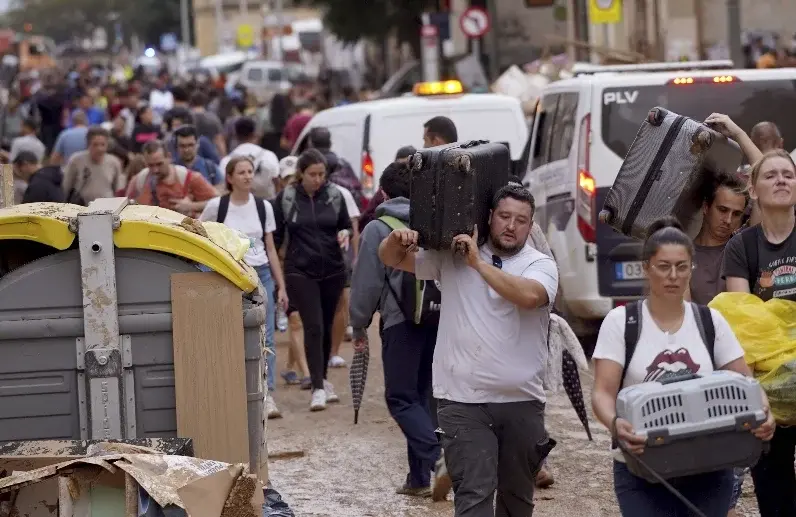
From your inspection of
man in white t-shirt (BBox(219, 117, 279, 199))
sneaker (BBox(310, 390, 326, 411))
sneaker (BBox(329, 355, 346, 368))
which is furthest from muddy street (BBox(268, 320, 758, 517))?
man in white t-shirt (BBox(219, 117, 279, 199))

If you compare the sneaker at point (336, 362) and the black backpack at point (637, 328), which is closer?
the black backpack at point (637, 328)

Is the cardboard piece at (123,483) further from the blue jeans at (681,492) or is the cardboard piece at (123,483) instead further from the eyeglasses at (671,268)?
the eyeglasses at (671,268)

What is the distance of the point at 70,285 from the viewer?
6293 mm

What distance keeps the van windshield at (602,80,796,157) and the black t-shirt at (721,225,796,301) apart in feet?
17.4

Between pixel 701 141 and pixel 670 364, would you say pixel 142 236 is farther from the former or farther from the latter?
pixel 701 141

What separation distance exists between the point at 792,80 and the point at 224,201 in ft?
13.4

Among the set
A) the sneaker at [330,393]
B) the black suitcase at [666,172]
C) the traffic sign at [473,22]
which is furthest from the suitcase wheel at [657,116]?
the traffic sign at [473,22]

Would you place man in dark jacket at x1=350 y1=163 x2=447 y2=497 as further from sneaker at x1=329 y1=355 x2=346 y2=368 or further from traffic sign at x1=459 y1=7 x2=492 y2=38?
traffic sign at x1=459 y1=7 x2=492 y2=38

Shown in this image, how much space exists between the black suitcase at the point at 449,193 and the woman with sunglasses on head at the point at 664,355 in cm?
107

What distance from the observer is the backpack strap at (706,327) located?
17.0ft

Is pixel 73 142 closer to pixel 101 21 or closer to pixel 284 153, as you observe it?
pixel 284 153

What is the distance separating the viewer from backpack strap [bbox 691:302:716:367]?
5172mm

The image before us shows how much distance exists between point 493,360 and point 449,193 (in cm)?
66

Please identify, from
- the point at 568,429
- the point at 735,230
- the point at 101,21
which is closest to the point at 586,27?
the point at 568,429
